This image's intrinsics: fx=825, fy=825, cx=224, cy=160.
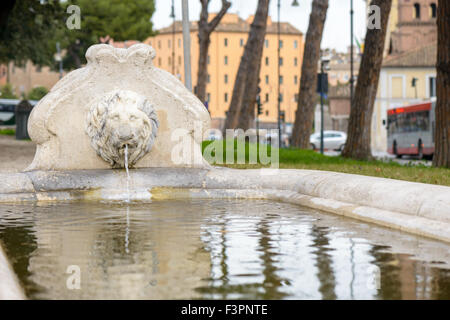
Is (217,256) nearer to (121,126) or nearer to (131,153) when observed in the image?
(121,126)

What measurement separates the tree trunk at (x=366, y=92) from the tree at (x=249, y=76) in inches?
349

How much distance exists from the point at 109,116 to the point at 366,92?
42.0ft

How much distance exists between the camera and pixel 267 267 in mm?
4914

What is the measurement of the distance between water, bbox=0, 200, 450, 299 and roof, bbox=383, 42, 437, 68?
6985 centimetres

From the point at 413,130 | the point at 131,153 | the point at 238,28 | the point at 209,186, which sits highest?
the point at 238,28

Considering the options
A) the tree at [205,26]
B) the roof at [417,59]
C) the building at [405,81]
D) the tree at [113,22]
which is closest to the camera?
the tree at [205,26]

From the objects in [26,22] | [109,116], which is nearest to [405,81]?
[26,22]

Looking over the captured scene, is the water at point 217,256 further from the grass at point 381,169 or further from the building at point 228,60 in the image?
the building at point 228,60

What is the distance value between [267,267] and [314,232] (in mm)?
1763

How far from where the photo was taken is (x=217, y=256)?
17.5 feet

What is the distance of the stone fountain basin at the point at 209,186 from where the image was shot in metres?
7.96

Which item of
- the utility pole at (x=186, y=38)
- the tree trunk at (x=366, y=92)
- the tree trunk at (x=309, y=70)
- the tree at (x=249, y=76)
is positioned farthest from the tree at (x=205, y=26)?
the tree trunk at (x=366, y=92)
